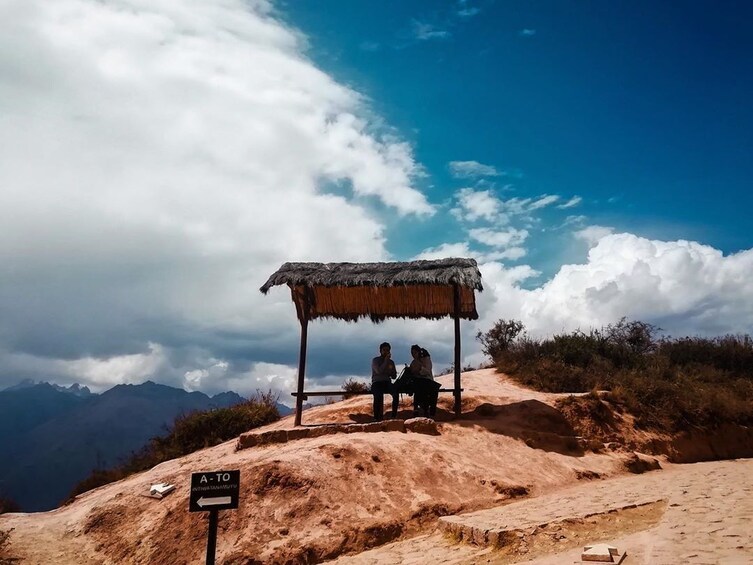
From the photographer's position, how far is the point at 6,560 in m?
6.95

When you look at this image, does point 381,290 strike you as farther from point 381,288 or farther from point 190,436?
point 190,436

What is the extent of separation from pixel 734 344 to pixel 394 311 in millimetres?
14268

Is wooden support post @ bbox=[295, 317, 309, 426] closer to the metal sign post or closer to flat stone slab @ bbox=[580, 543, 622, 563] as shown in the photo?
the metal sign post

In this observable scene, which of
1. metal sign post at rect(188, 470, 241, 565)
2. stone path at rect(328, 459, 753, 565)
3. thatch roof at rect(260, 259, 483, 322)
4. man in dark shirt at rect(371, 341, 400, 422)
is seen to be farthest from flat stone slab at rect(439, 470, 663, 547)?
thatch roof at rect(260, 259, 483, 322)

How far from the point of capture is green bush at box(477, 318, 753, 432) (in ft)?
45.1

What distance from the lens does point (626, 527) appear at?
5.86 meters

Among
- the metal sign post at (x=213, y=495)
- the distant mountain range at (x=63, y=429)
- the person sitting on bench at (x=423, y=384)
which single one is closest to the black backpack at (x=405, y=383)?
the person sitting on bench at (x=423, y=384)

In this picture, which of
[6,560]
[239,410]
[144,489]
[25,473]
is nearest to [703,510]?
[144,489]

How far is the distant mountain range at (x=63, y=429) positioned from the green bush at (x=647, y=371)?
57881 millimetres

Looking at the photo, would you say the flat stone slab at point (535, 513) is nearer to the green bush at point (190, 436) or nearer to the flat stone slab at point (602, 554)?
the flat stone slab at point (602, 554)

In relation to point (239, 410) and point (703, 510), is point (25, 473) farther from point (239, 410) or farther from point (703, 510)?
point (703, 510)

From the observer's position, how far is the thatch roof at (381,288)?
12.8 metres

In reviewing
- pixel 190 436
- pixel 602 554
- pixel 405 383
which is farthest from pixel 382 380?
pixel 602 554

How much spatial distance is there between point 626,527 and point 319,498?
4.11 meters
